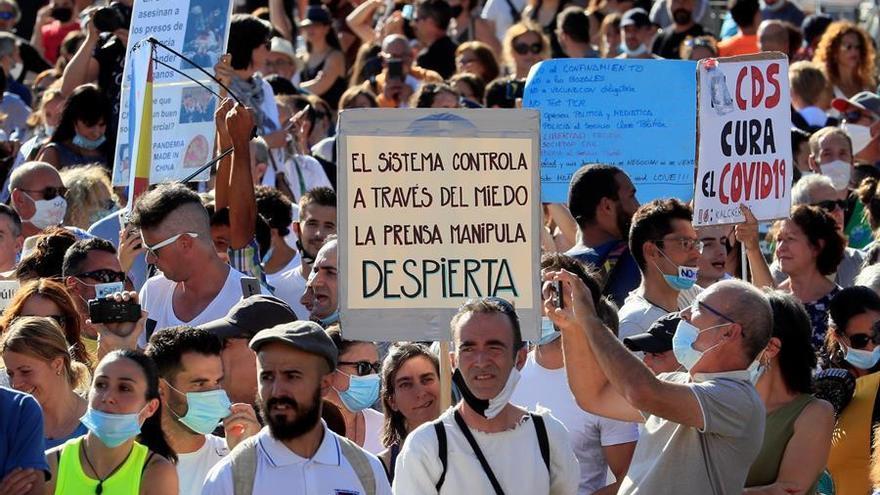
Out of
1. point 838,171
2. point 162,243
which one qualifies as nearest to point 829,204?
point 838,171

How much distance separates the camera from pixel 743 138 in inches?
360

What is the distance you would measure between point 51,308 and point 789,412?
3.10m

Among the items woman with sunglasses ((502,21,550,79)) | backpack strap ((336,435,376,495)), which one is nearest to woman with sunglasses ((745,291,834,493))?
backpack strap ((336,435,376,495))

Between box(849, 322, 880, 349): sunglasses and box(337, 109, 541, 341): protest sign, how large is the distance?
1.81 meters

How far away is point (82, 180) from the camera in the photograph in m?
10.8

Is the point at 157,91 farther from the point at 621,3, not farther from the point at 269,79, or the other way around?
the point at 621,3

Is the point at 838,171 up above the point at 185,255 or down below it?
above

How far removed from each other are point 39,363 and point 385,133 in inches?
62.3

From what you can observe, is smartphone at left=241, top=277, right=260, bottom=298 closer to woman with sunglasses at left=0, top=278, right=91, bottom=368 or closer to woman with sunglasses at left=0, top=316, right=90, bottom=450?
woman with sunglasses at left=0, top=278, right=91, bottom=368

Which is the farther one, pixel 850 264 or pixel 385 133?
pixel 850 264

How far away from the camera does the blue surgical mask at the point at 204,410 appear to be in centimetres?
697

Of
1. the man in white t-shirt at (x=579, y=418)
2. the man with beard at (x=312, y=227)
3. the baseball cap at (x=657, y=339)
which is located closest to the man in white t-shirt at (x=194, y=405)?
the man in white t-shirt at (x=579, y=418)

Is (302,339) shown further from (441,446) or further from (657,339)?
(657,339)

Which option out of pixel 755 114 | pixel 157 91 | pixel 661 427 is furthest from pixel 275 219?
pixel 661 427
